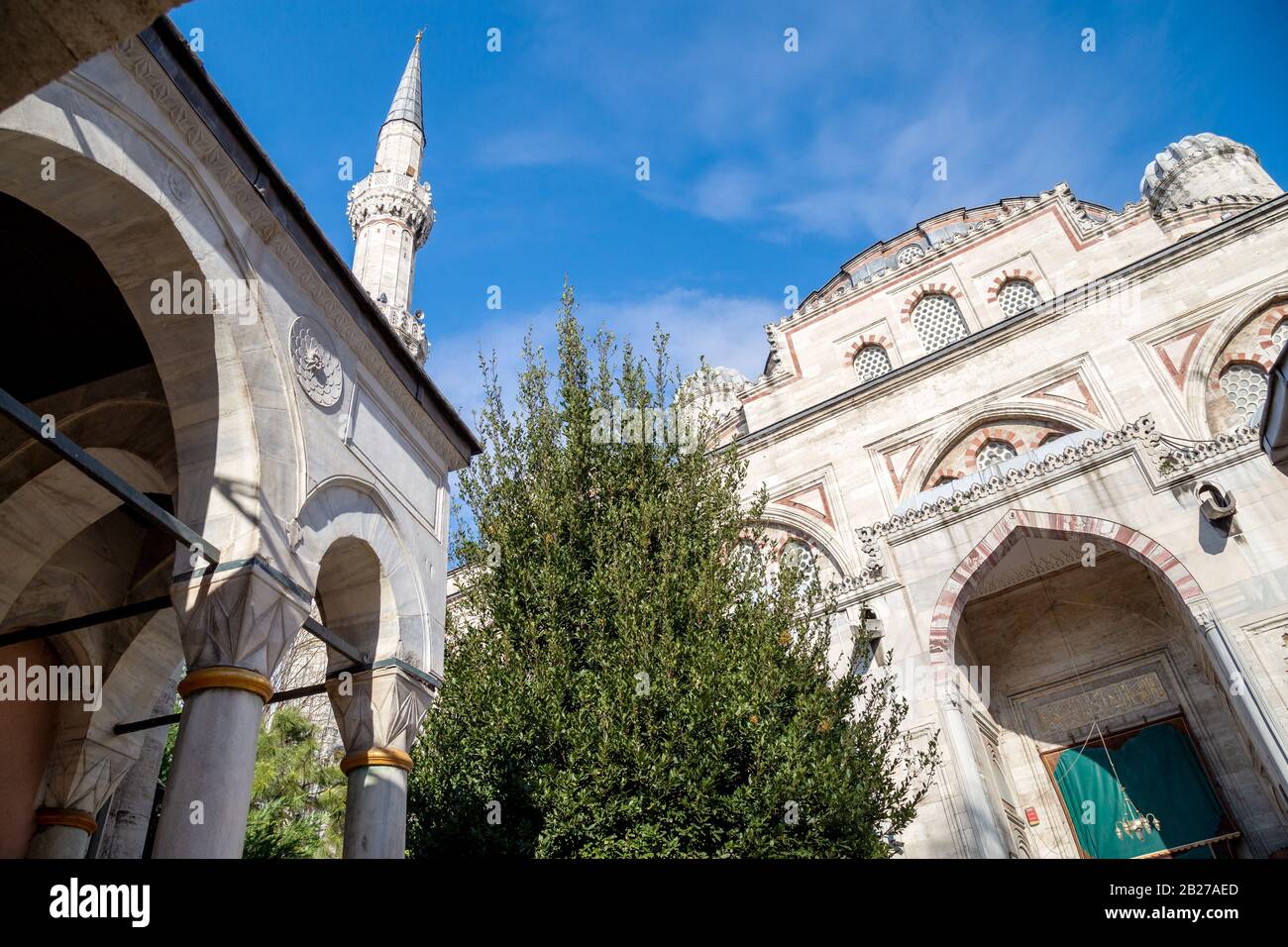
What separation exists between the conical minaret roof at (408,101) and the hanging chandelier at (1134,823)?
26215mm

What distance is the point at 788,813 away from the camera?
7.74 meters

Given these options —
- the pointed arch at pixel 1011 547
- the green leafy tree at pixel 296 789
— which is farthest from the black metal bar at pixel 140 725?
the pointed arch at pixel 1011 547

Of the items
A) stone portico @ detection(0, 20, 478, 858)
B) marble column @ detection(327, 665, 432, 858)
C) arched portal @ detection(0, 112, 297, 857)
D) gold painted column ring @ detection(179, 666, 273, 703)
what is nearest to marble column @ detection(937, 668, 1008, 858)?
marble column @ detection(327, 665, 432, 858)

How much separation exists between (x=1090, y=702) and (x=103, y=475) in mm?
16221

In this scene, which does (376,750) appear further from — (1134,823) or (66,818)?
(1134,823)

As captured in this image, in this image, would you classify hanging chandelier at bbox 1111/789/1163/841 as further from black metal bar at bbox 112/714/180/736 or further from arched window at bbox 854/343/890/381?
black metal bar at bbox 112/714/180/736

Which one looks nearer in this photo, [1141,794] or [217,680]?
[217,680]

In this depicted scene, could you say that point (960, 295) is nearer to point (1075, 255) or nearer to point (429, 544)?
point (1075, 255)

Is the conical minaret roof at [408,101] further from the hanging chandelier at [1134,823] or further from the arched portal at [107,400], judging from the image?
the hanging chandelier at [1134,823]

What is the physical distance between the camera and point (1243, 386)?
16.2 m

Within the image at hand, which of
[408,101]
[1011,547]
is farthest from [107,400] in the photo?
[408,101]

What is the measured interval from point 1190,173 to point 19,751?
93.9 feet

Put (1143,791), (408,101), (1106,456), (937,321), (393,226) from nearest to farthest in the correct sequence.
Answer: (1106,456) → (1143,791) → (937,321) → (393,226) → (408,101)
